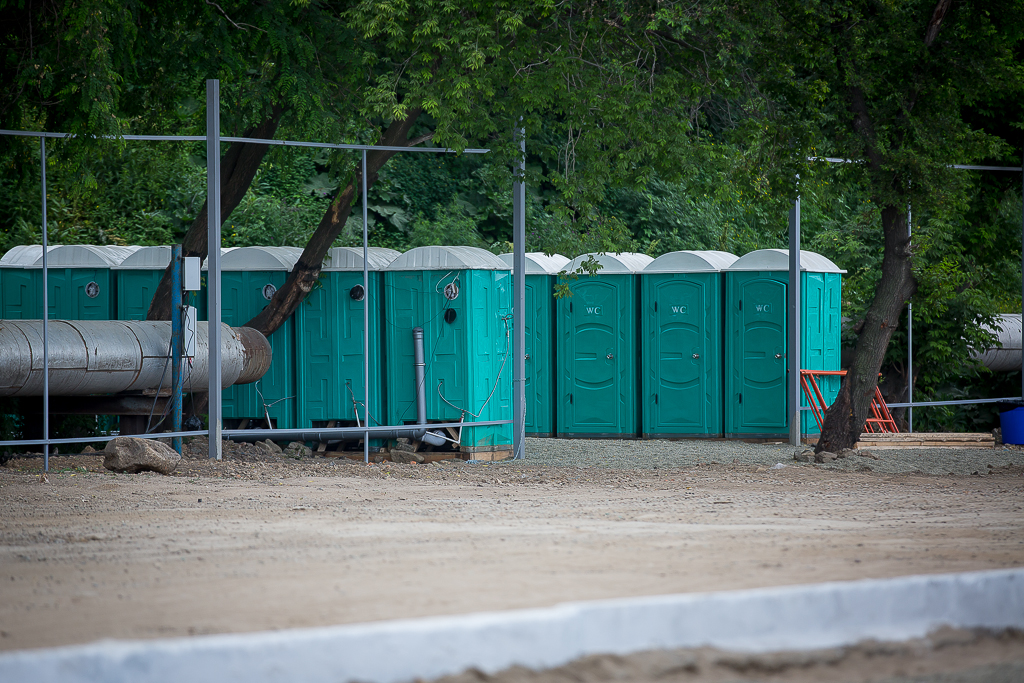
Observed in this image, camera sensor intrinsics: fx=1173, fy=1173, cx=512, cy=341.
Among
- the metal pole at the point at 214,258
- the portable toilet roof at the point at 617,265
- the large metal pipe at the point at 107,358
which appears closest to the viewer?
the large metal pipe at the point at 107,358

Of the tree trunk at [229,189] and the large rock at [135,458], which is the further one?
the tree trunk at [229,189]

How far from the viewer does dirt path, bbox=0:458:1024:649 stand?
4.75 meters

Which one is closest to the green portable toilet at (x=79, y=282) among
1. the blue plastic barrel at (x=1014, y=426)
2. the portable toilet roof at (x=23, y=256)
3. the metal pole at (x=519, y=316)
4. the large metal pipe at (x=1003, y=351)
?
the portable toilet roof at (x=23, y=256)

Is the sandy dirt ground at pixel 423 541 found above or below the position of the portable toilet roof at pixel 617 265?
below

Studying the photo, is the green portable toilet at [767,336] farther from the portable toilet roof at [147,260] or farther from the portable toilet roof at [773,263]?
the portable toilet roof at [147,260]

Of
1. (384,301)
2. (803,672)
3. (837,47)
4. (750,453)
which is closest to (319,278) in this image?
(384,301)

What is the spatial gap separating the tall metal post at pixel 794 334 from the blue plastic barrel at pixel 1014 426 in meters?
2.80

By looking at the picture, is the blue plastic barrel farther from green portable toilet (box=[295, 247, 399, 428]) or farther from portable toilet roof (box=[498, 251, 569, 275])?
green portable toilet (box=[295, 247, 399, 428])

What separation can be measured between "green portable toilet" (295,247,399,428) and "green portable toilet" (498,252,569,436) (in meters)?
3.14

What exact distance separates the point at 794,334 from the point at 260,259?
6.59 m

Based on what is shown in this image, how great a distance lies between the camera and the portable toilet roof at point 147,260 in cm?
1478

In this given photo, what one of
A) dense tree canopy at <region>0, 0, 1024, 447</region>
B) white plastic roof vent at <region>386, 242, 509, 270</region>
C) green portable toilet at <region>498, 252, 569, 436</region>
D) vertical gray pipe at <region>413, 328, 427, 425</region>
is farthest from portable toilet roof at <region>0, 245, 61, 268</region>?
green portable toilet at <region>498, 252, 569, 436</region>

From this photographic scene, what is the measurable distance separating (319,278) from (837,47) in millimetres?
6409

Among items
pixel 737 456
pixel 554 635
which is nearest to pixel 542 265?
pixel 737 456
